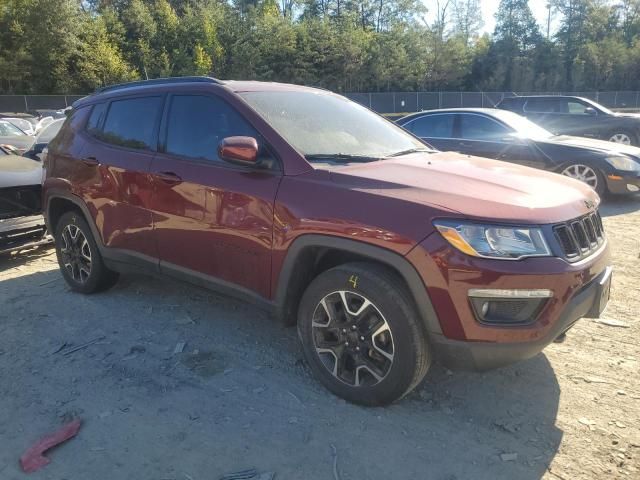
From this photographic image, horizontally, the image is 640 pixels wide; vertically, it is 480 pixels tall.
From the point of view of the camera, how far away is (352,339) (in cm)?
297

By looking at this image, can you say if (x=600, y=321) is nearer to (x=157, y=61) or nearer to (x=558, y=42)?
(x=157, y=61)

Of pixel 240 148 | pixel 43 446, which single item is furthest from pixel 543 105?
pixel 43 446

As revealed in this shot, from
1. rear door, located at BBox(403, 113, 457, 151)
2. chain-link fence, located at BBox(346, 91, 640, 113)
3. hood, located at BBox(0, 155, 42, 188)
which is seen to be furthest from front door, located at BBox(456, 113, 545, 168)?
chain-link fence, located at BBox(346, 91, 640, 113)

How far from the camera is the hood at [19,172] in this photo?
585cm

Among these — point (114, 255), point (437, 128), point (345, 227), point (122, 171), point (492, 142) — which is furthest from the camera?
point (437, 128)

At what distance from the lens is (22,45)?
3912 centimetres

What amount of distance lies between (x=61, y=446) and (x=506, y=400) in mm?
2442

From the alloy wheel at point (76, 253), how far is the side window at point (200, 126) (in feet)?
5.01

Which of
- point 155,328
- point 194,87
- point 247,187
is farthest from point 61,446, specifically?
point 194,87

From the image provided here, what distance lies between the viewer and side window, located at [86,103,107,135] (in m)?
4.57

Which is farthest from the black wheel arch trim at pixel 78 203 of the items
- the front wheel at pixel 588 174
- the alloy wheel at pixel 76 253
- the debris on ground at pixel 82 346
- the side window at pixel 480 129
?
the front wheel at pixel 588 174

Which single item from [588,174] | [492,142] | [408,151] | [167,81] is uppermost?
[167,81]

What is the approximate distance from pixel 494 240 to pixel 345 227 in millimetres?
756

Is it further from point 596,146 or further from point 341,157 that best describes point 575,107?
point 341,157
